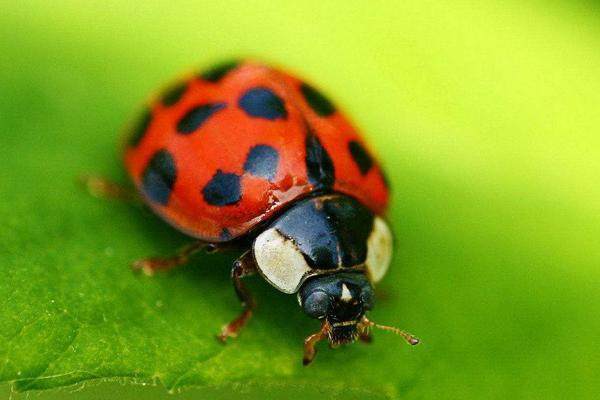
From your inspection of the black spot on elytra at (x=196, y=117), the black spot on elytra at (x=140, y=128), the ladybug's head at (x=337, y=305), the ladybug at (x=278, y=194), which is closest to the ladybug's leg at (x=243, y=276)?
the ladybug at (x=278, y=194)

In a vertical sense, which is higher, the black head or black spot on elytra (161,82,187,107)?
black spot on elytra (161,82,187,107)

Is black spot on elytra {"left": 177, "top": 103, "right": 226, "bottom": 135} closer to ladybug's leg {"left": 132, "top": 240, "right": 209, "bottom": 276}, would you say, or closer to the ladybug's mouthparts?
ladybug's leg {"left": 132, "top": 240, "right": 209, "bottom": 276}

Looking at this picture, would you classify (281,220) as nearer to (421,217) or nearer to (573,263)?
(421,217)

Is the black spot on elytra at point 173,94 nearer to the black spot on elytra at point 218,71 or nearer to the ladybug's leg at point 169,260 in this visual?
the black spot on elytra at point 218,71

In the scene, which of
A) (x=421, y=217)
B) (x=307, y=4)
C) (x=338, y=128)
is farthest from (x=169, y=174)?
(x=307, y=4)

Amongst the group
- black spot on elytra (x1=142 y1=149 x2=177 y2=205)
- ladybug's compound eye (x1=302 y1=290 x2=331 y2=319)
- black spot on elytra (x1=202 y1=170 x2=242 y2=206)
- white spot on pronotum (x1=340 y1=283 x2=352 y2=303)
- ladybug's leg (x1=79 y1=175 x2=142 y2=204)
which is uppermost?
black spot on elytra (x1=202 y1=170 x2=242 y2=206)

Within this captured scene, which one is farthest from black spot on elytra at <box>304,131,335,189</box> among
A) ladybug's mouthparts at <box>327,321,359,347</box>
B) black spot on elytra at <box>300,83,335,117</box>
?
ladybug's mouthparts at <box>327,321,359,347</box>
